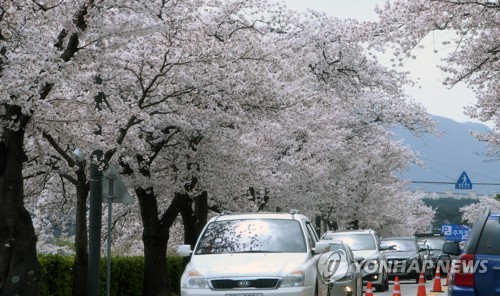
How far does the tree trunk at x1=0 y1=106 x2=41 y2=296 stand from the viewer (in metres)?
15.2

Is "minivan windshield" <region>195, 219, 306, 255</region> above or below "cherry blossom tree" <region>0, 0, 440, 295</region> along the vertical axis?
below

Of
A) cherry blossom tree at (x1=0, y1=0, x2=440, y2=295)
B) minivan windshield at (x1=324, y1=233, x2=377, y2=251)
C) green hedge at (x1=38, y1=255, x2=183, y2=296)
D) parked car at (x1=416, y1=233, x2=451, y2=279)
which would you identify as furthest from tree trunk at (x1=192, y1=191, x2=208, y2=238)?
parked car at (x1=416, y1=233, x2=451, y2=279)

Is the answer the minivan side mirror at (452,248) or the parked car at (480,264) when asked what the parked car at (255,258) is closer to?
the minivan side mirror at (452,248)

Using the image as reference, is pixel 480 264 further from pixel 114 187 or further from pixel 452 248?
pixel 114 187

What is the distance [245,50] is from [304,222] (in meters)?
7.68

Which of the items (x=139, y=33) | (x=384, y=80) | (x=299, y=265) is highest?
(x=384, y=80)

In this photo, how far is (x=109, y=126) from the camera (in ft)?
62.3

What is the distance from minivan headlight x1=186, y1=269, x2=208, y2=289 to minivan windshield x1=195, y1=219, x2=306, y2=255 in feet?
3.30

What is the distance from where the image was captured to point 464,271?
1033cm

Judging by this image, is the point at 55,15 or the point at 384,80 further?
the point at 384,80

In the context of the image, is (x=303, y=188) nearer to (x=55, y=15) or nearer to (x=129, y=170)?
(x=129, y=170)

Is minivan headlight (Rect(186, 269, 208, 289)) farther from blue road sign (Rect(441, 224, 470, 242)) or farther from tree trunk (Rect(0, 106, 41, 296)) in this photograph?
blue road sign (Rect(441, 224, 470, 242))

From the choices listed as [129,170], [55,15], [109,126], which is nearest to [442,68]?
[129,170]

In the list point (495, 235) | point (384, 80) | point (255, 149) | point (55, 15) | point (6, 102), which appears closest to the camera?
point (495, 235)
